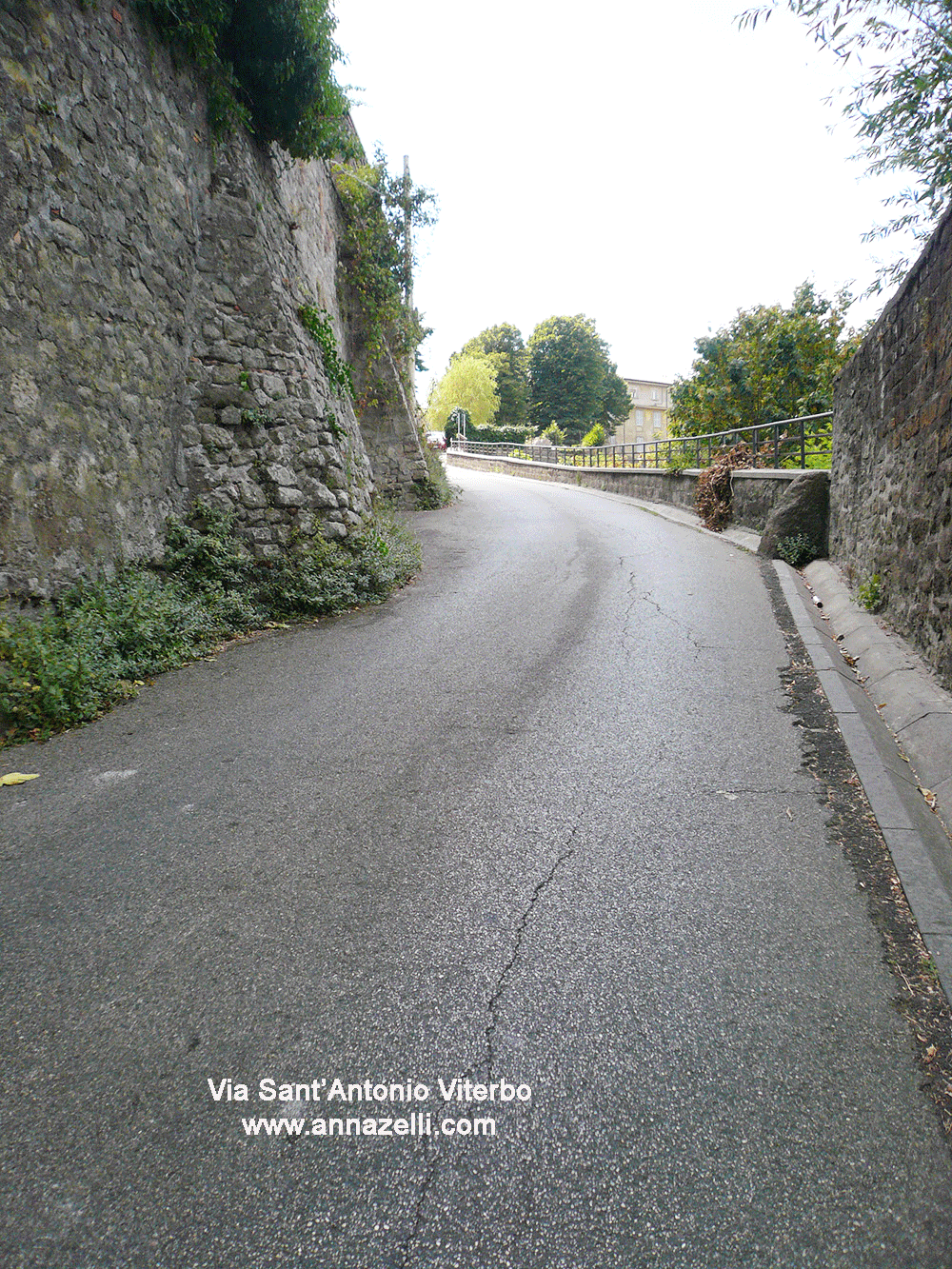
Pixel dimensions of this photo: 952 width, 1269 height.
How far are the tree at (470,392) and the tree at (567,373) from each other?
3692 millimetres

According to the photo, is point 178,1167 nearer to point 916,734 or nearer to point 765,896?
point 765,896

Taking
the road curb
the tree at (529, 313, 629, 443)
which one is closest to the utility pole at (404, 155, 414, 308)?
the road curb

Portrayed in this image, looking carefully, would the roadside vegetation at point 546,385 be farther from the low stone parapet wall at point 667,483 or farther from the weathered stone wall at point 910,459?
the weathered stone wall at point 910,459

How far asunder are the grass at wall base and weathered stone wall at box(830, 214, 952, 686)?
5342 mm

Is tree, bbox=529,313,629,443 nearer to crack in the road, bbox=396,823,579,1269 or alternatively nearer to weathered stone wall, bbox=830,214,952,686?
weathered stone wall, bbox=830,214,952,686

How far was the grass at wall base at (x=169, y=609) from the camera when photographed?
182 inches

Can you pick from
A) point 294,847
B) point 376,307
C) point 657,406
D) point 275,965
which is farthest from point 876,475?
point 657,406

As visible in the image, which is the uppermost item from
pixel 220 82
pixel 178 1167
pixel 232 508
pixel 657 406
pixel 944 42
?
pixel 657 406

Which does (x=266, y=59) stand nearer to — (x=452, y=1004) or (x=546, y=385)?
(x=452, y=1004)

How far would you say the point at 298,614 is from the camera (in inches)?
300

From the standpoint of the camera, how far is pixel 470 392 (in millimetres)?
54719

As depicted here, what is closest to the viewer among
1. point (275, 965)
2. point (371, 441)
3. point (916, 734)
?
point (275, 965)

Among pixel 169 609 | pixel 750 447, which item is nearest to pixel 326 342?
pixel 169 609

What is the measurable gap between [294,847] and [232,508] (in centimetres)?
531
